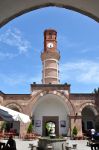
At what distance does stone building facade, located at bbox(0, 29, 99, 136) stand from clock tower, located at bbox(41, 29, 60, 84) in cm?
704

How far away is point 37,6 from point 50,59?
3660 centimetres

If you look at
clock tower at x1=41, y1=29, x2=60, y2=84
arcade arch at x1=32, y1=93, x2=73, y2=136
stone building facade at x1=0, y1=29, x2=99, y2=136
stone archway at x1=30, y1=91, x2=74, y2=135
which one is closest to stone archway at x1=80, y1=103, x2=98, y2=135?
stone building facade at x1=0, y1=29, x2=99, y2=136

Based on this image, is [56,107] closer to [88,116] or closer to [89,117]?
[88,116]

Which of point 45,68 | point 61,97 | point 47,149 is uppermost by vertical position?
point 45,68

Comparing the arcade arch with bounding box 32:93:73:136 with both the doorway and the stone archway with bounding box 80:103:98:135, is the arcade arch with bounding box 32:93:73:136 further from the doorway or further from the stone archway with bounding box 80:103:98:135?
the stone archway with bounding box 80:103:98:135

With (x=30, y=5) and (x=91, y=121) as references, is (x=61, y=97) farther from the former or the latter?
(x=30, y=5)

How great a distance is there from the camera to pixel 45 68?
132 feet

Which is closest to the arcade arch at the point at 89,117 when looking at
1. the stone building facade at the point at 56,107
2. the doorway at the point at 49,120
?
the stone building facade at the point at 56,107

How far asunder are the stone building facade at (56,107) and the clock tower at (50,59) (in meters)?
7.04

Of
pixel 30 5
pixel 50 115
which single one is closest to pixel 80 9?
pixel 30 5

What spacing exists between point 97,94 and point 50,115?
703cm

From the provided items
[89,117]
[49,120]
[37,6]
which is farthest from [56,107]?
[37,6]

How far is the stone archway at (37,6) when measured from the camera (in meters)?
3.83

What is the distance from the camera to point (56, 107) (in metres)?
32.9
